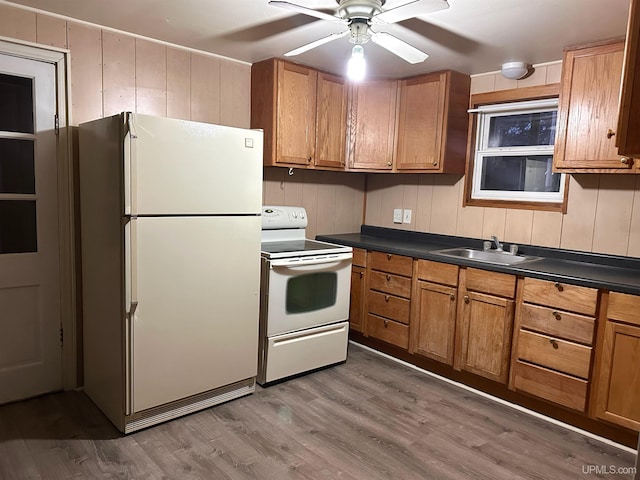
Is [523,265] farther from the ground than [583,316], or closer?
farther from the ground

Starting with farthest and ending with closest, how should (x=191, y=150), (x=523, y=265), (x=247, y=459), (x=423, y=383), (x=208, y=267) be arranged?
(x=423, y=383) → (x=523, y=265) → (x=208, y=267) → (x=191, y=150) → (x=247, y=459)

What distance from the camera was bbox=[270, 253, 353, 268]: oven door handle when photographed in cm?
284

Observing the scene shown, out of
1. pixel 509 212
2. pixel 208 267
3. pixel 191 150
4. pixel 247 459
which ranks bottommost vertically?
pixel 247 459

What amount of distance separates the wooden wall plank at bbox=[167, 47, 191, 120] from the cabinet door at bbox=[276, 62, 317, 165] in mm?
616

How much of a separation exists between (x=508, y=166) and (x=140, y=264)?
2667 mm

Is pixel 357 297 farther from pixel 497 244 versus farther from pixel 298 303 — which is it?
pixel 497 244

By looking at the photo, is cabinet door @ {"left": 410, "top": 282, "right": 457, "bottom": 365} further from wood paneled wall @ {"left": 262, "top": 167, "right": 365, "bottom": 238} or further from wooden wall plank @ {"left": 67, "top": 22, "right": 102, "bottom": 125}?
wooden wall plank @ {"left": 67, "top": 22, "right": 102, "bottom": 125}

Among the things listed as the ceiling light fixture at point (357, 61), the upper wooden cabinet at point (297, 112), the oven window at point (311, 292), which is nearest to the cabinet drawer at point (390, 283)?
the oven window at point (311, 292)

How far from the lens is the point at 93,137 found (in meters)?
2.44

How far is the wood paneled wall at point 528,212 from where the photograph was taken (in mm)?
2803

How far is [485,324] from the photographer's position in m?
2.85

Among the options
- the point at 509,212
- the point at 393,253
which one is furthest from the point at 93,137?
the point at 509,212

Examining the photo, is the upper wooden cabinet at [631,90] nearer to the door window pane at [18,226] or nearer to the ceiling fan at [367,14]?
the ceiling fan at [367,14]

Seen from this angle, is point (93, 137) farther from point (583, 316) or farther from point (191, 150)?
point (583, 316)
